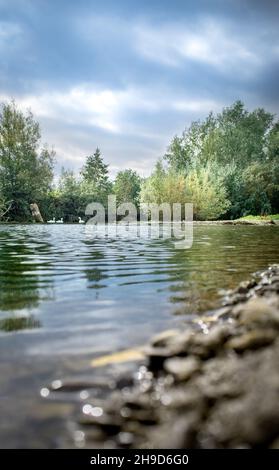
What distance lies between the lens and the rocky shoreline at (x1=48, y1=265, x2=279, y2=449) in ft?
5.00

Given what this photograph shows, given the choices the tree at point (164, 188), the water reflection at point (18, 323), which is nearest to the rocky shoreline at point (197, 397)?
the water reflection at point (18, 323)

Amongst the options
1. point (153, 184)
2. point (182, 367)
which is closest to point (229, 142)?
point (153, 184)

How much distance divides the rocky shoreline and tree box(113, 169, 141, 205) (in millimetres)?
62804

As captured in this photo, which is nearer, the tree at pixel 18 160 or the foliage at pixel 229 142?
the tree at pixel 18 160

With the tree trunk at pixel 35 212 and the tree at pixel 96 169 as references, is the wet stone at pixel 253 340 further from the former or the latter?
the tree at pixel 96 169

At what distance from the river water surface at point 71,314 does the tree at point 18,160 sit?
3092cm

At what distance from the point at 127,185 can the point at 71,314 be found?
73224mm

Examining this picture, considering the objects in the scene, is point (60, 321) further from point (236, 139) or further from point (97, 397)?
point (236, 139)

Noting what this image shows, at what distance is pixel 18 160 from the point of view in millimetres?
37094

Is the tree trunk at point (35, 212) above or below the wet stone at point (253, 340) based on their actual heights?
above

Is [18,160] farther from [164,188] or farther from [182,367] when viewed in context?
[182,367]

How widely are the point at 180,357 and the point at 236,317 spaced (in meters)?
0.90

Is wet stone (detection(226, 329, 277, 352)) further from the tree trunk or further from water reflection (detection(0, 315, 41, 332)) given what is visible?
the tree trunk

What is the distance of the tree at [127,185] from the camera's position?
231ft
